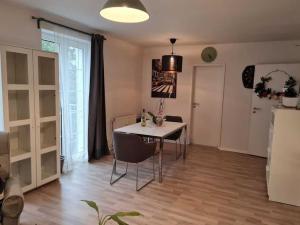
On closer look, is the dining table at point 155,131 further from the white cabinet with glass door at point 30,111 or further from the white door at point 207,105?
the white door at point 207,105

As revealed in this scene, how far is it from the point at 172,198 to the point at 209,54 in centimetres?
349

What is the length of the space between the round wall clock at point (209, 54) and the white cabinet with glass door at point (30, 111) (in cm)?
338

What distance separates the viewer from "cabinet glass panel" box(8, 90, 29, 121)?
9.42 ft

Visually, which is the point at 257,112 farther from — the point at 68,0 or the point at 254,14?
the point at 68,0

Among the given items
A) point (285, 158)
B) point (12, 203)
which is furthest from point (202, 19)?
point (12, 203)

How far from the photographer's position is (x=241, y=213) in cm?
267

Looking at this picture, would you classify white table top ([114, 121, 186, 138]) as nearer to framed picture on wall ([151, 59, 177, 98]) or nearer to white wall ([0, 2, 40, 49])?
white wall ([0, 2, 40, 49])

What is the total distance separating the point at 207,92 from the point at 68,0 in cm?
373

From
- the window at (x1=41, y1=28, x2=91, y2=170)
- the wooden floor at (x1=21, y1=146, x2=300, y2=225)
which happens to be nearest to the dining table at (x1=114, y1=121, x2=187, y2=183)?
the wooden floor at (x1=21, y1=146, x2=300, y2=225)

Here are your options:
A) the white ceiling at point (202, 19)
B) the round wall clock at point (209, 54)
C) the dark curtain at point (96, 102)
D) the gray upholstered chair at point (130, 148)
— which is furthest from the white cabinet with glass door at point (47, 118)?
the round wall clock at point (209, 54)

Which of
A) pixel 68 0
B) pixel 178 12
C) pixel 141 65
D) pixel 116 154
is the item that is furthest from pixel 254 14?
pixel 141 65

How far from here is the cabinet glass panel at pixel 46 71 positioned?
312 cm

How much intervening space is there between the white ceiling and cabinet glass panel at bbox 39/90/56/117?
1.13 m

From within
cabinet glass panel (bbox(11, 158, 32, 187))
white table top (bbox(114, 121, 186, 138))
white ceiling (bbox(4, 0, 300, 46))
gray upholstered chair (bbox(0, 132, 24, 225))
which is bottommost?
cabinet glass panel (bbox(11, 158, 32, 187))
